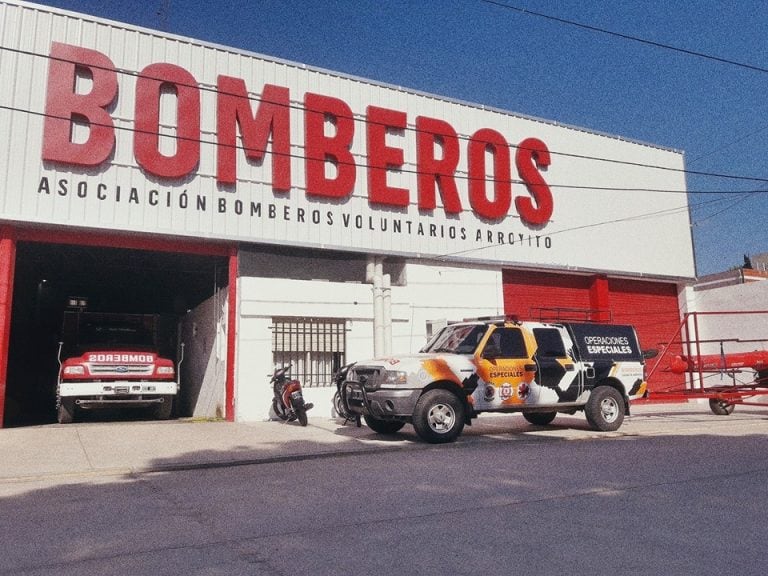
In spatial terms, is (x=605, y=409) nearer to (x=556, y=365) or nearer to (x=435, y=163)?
(x=556, y=365)

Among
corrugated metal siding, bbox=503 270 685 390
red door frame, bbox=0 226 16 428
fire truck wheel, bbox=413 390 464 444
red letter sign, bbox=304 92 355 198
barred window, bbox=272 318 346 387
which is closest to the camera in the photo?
fire truck wheel, bbox=413 390 464 444

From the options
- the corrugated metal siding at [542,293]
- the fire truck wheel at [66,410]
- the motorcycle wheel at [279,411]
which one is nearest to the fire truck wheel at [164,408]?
the fire truck wheel at [66,410]

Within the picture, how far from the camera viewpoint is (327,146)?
52.1ft

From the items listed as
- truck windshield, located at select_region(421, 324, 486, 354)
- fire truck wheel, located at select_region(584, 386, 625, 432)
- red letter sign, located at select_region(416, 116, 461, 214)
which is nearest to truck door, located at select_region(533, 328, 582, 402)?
fire truck wheel, located at select_region(584, 386, 625, 432)

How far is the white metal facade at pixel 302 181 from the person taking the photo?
12.8 m

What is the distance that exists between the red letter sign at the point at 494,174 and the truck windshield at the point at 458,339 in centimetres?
736

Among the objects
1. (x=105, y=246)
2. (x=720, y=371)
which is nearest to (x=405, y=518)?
(x=105, y=246)

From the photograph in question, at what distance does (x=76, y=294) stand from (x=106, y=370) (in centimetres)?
1100

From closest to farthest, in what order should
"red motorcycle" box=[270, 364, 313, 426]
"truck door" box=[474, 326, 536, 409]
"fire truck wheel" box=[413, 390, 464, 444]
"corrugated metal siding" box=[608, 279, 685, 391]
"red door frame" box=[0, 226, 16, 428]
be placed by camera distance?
"fire truck wheel" box=[413, 390, 464, 444] < "truck door" box=[474, 326, 536, 409] < "red door frame" box=[0, 226, 16, 428] < "red motorcycle" box=[270, 364, 313, 426] < "corrugated metal siding" box=[608, 279, 685, 391]

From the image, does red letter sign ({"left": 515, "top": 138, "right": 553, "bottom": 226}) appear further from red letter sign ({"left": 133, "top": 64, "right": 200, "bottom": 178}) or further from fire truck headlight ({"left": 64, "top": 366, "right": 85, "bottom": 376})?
fire truck headlight ({"left": 64, "top": 366, "right": 85, "bottom": 376})

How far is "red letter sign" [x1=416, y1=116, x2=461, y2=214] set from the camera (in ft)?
56.5

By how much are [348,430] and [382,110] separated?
907cm

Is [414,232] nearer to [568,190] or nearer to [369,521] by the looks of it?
[568,190]

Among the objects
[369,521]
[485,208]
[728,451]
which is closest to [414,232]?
[485,208]
